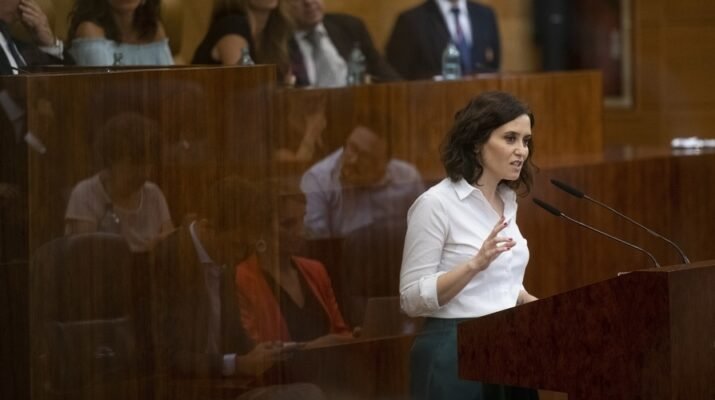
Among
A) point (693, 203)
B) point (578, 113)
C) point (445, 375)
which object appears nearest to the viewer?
point (445, 375)

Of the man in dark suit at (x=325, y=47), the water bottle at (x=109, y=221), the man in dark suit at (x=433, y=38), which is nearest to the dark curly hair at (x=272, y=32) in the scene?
the man in dark suit at (x=325, y=47)

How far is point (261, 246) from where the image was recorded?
4.09 meters

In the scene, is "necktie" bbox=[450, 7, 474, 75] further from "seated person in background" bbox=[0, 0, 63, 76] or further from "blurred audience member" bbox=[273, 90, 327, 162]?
"seated person in background" bbox=[0, 0, 63, 76]

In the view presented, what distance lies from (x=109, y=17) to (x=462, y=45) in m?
2.21

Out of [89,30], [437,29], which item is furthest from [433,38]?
[89,30]

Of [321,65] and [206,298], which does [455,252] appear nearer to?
[206,298]

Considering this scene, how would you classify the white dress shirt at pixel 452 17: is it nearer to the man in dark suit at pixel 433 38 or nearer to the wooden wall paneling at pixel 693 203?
the man in dark suit at pixel 433 38

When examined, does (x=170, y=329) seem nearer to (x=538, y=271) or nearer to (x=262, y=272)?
(x=262, y=272)

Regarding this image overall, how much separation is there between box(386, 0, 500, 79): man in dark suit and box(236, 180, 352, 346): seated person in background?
1594 millimetres

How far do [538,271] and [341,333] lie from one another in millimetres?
1087

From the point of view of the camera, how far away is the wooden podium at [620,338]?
3189 mm

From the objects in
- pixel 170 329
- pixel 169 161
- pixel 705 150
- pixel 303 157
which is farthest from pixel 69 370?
pixel 705 150

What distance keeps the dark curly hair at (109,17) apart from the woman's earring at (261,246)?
963mm

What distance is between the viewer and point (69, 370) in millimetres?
3740
